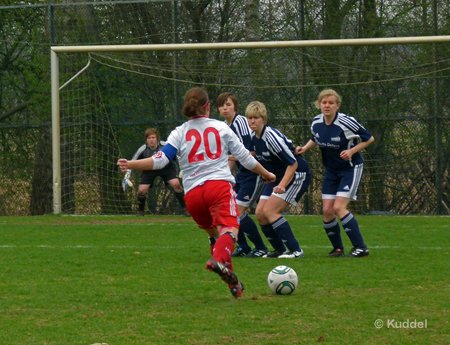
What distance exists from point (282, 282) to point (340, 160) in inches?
91.6

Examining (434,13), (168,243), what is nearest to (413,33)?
(434,13)

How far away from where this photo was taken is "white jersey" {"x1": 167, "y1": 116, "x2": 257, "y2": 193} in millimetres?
4926

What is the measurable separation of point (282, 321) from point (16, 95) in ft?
37.3

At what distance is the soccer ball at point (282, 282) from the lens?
4.93 metres

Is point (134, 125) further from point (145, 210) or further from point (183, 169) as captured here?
point (183, 169)

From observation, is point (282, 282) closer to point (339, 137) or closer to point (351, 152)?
point (351, 152)

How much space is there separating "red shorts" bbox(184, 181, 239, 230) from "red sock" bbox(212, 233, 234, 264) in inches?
4.8

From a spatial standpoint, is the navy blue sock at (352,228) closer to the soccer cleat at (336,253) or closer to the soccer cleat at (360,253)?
the soccer cleat at (360,253)

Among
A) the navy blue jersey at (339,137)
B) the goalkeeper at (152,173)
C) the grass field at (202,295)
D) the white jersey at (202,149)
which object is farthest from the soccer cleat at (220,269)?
the goalkeeper at (152,173)

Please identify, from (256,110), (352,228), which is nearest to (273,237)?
(352,228)

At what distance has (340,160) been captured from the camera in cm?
692

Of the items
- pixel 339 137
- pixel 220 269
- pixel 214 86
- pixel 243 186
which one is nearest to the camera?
pixel 220 269

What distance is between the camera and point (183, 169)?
16.5 ft

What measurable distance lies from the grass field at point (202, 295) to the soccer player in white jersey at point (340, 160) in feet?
1.08
